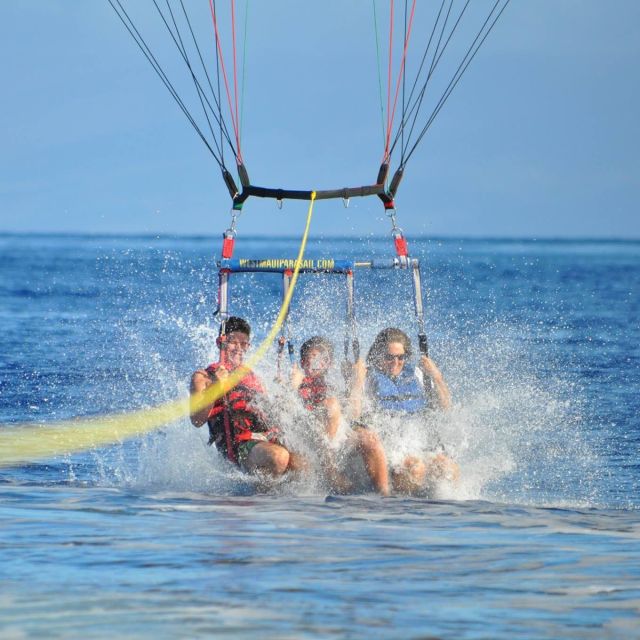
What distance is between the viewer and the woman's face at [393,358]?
352 inches

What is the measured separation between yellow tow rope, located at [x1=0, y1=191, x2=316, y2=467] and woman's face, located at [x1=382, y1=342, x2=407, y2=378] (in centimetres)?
76

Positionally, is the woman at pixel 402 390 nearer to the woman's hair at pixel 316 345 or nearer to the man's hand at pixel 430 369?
the man's hand at pixel 430 369

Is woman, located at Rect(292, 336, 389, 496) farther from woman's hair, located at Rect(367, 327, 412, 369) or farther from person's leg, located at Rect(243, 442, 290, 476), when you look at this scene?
woman's hair, located at Rect(367, 327, 412, 369)

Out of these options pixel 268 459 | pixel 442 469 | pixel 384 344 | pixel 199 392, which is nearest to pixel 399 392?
pixel 384 344

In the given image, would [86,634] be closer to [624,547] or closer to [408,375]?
[624,547]

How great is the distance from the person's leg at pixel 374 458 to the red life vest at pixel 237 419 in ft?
2.02

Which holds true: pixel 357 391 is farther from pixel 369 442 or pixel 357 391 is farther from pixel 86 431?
pixel 86 431

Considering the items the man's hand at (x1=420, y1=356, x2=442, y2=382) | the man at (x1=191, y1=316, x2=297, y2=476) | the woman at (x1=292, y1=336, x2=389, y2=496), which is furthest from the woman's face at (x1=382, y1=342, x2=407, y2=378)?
the man at (x1=191, y1=316, x2=297, y2=476)

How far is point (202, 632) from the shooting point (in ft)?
17.3

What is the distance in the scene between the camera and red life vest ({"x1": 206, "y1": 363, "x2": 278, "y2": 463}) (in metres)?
8.59

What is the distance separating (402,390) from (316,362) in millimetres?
698

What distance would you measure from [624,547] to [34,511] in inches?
132

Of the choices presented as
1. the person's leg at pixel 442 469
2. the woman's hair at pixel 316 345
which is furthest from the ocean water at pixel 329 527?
the woman's hair at pixel 316 345

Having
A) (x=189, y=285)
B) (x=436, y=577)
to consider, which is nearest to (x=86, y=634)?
(x=436, y=577)
